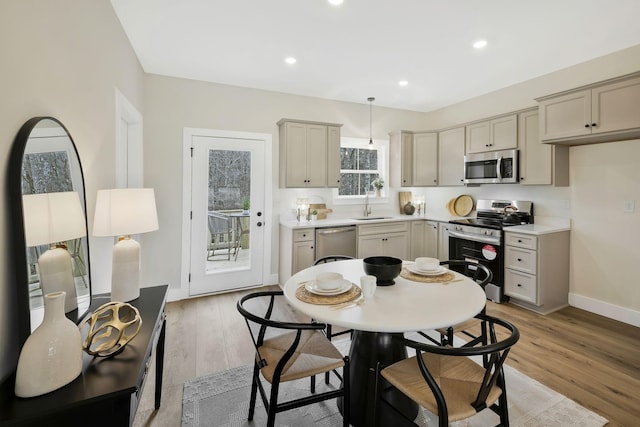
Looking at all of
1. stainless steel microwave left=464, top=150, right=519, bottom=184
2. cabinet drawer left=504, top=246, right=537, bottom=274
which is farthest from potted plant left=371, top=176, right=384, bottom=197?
cabinet drawer left=504, top=246, right=537, bottom=274

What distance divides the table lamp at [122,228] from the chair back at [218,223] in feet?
6.84

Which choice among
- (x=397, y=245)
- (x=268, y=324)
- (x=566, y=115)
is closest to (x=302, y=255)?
(x=397, y=245)

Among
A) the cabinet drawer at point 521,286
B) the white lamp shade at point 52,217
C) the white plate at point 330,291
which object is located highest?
the white lamp shade at point 52,217

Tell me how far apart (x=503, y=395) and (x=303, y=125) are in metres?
3.62

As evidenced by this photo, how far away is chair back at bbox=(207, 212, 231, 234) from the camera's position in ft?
13.1

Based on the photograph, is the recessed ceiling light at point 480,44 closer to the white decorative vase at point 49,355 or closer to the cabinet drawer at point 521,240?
the cabinet drawer at point 521,240

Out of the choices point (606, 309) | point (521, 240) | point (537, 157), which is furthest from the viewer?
point (537, 157)

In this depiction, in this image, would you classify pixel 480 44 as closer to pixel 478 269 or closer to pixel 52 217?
pixel 478 269

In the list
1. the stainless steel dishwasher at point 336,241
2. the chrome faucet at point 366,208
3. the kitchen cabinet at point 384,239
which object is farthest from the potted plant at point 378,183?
the stainless steel dishwasher at point 336,241

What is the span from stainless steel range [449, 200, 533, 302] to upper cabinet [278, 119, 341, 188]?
1.90 meters

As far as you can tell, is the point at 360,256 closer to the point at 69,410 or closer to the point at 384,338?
the point at 384,338

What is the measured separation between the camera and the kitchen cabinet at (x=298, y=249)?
3.92 metres

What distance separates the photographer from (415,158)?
5066mm

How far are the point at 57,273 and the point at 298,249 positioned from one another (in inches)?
109
